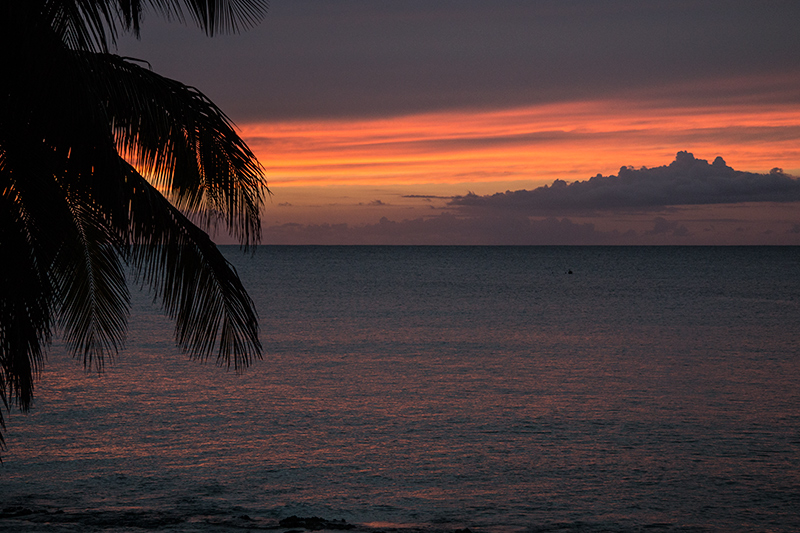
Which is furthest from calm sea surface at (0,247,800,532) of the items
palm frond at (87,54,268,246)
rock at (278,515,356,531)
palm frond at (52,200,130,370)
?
palm frond at (87,54,268,246)

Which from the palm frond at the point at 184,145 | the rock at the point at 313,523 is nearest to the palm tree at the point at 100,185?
the palm frond at the point at 184,145

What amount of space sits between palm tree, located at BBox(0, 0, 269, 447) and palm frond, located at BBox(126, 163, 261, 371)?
0.6 inches

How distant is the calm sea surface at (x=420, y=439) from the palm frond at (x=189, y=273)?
2799mm

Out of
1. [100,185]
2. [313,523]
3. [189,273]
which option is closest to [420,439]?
[313,523]

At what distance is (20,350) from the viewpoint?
19.8 feet

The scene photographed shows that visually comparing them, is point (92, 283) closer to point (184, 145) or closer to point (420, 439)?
point (184, 145)

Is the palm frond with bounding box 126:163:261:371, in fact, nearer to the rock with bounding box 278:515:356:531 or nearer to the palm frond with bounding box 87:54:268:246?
the palm frond with bounding box 87:54:268:246

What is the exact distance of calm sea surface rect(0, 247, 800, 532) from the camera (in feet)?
31.4

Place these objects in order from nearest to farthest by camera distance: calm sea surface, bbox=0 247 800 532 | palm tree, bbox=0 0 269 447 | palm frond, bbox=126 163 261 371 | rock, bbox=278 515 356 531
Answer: palm tree, bbox=0 0 269 447, palm frond, bbox=126 163 261 371, rock, bbox=278 515 356 531, calm sea surface, bbox=0 247 800 532

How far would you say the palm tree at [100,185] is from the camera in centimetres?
532

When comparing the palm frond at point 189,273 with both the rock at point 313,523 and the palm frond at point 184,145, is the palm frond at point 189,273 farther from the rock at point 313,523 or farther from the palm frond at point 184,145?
the rock at point 313,523

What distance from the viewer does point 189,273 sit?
7.27 m

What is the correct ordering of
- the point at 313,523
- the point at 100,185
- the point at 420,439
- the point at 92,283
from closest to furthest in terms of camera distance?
the point at 100,185, the point at 92,283, the point at 313,523, the point at 420,439

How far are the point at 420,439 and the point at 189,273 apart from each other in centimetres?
737
